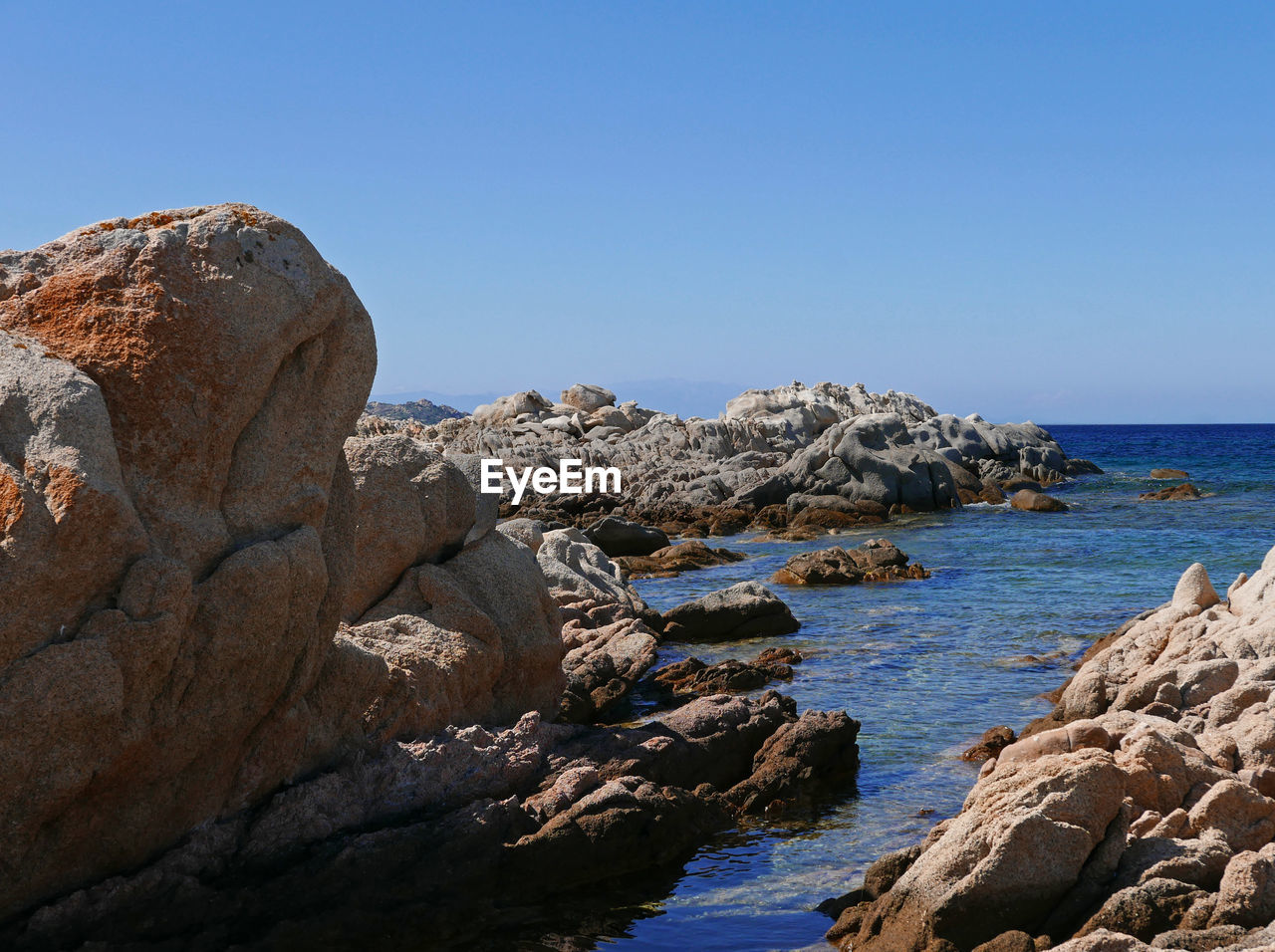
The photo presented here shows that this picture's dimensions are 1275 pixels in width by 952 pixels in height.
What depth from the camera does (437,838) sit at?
820 cm

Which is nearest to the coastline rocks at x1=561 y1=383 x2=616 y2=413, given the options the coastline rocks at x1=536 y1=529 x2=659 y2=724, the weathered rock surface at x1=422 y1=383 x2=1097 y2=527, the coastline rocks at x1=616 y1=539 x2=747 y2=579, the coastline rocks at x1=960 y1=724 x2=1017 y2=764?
the weathered rock surface at x1=422 y1=383 x2=1097 y2=527

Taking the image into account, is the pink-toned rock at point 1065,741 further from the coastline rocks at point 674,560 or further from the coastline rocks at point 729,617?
the coastline rocks at point 674,560

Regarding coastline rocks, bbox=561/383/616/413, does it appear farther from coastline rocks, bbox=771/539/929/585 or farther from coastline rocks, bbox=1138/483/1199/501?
coastline rocks, bbox=771/539/929/585

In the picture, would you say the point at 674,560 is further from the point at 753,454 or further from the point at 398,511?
the point at 753,454

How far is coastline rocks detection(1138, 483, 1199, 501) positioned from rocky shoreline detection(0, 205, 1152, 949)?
40608mm

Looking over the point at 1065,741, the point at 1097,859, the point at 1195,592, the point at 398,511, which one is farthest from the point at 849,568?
the point at 1097,859

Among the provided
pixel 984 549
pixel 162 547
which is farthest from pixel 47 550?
pixel 984 549

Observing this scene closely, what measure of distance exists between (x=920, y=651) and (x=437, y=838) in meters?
11.9

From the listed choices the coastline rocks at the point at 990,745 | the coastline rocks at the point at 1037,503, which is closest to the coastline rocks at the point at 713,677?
the coastline rocks at the point at 990,745

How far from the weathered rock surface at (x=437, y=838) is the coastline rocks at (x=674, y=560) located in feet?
56.1

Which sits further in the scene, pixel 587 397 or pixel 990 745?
pixel 587 397

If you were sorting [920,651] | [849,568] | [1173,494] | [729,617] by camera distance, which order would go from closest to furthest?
[920,651] → [729,617] → [849,568] → [1173,494]

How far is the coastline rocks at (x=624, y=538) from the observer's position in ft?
100

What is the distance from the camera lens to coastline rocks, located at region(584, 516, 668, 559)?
30.6m
